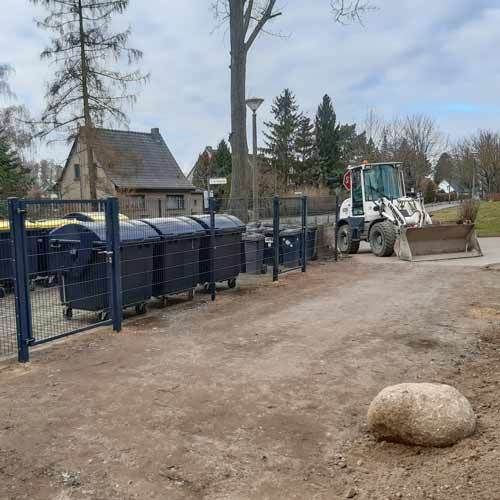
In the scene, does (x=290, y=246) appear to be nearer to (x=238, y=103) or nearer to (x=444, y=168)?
(x=238, y=103)

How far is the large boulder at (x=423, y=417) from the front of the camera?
335cm

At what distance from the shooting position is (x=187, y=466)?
3.30 metres

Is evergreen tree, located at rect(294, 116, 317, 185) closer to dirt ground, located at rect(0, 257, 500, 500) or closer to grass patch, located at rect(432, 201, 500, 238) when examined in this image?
grass patch, located at rect(432, 201, 500, 238)

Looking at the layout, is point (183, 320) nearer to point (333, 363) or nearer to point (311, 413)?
point (333, 363)

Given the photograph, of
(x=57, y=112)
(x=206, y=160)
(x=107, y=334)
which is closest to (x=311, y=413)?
(x=107, y=334)

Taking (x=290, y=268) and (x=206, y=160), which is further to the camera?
(x=206, y=160)

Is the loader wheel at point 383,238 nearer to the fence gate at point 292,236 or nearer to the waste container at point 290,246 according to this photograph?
the fence gate at point 292,236

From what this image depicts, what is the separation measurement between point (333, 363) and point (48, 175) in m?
65.0

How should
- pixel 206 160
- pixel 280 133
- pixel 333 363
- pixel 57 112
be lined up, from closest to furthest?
pixel 333 363
pixel 57 112
pixel 280 133
pixel 206 160

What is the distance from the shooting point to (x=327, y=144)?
5697cm

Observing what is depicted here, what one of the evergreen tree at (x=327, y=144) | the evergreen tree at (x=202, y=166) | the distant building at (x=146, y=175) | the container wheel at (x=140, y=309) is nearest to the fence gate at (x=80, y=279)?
the container wheel at (x=140, y=309)

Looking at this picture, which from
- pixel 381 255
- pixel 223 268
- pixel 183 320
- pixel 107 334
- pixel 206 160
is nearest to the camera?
pixel 107 334

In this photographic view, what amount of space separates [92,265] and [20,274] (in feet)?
4.98

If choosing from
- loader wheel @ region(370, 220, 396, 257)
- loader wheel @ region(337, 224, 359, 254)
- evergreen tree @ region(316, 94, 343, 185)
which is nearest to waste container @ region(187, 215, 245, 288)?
loader wheel @ region(370, 220, 396, 257)
